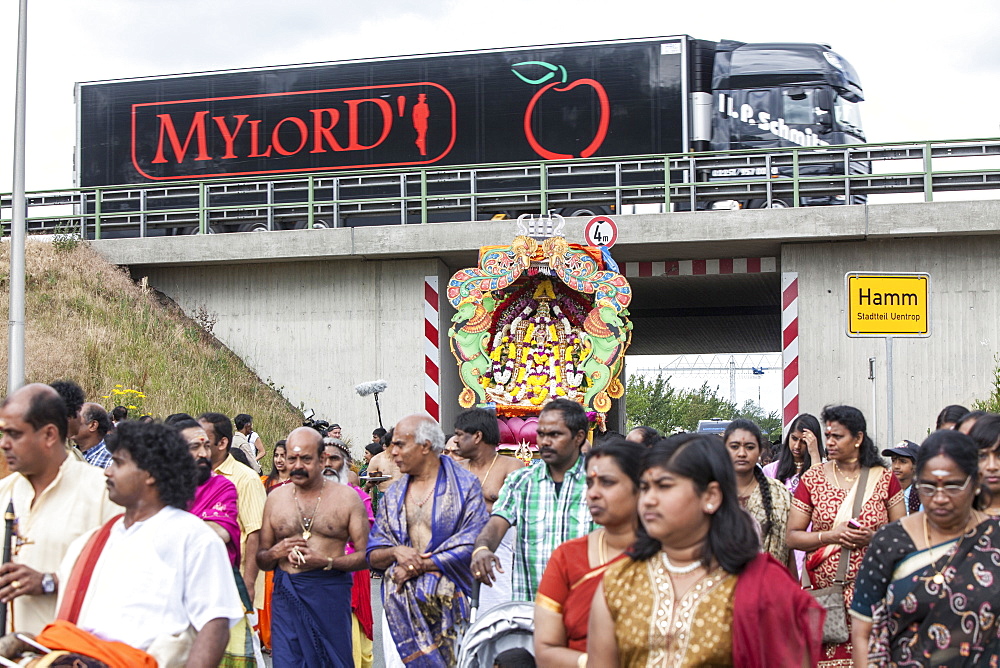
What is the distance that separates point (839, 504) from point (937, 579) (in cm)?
244

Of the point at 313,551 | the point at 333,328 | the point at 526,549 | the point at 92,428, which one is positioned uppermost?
the point at 333,328

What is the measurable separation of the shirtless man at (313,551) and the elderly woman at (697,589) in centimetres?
342

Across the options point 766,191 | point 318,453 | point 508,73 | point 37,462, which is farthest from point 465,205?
point 37,462

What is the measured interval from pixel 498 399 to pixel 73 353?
6506mm

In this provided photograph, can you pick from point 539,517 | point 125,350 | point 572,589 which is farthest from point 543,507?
point 125,350

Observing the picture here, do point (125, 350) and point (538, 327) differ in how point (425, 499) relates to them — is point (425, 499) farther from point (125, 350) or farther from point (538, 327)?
point (125, 350)

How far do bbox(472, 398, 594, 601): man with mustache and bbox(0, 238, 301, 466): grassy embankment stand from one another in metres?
10.5

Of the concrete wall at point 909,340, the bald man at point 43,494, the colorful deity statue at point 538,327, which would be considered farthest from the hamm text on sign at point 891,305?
the bald man at point 43,494

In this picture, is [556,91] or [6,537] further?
[556,91]

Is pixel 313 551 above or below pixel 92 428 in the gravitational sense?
below

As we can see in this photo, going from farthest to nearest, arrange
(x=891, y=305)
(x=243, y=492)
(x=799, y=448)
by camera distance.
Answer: (x=891, y=305) < (x=799, y=448) < (x=243, y=492)

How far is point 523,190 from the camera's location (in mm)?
18672

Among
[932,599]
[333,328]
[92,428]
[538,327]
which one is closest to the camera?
[932,599]

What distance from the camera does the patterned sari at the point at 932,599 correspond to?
14.4 ft
